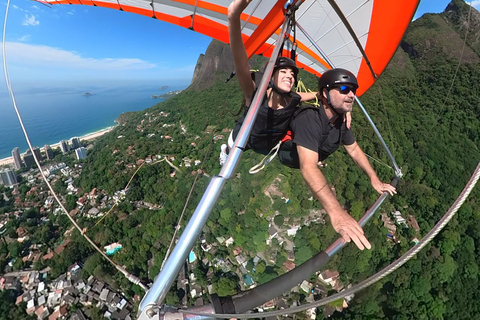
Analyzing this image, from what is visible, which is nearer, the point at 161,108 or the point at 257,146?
Result: the point at 257,146

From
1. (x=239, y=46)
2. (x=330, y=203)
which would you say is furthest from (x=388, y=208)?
(x=239, y=46)

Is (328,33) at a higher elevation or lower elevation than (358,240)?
higher

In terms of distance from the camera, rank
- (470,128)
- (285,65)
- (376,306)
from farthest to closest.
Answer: (376,306) < (470,128) < (285,65)

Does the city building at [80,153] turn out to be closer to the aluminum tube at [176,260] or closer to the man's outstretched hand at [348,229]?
the aluminum tube at [176,260]

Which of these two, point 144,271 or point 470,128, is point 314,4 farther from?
point 144,271

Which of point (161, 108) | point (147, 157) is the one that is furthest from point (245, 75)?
point (161, 108)

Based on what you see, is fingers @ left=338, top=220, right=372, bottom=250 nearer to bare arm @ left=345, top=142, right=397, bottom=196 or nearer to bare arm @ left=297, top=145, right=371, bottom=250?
bare arm @ left=297, top=145, right=371, bottom=250

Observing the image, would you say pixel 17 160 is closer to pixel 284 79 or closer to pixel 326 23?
pixel 326 23

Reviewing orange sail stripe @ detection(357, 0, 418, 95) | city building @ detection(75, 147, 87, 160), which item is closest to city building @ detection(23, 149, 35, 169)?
city building @ detection(75, 147, 87, 160)
